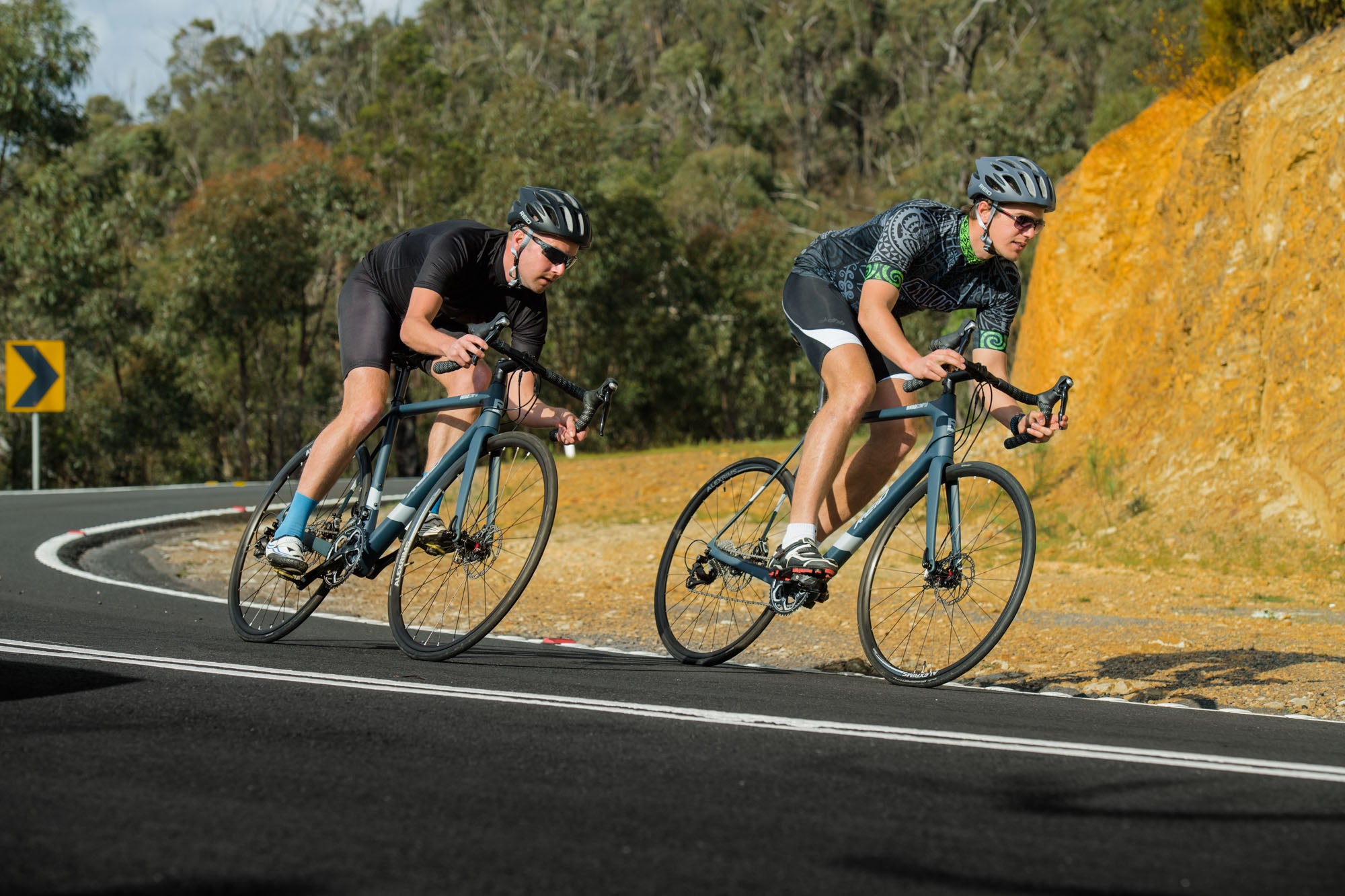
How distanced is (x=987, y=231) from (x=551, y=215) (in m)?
1.75

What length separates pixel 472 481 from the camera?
5.88 m

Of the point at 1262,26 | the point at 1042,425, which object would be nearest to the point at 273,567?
the point at 1042,425

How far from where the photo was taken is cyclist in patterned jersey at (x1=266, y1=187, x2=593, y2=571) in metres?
5.79

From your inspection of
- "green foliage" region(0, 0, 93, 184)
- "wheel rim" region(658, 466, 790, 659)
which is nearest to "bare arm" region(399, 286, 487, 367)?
"wheel rim" region(658, 466, 790, 659)

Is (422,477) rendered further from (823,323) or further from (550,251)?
(823,323)

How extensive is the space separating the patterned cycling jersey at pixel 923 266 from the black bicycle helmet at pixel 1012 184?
0.17m

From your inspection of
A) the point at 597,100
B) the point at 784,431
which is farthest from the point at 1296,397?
the point at 597,100

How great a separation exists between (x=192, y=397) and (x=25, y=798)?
132 ft

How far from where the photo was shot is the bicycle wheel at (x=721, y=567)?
6164 mm

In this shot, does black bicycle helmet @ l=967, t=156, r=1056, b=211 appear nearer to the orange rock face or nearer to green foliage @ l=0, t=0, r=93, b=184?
the orange rock face

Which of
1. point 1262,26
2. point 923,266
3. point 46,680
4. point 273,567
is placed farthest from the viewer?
point 1262,26

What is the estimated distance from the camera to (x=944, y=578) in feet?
18.0

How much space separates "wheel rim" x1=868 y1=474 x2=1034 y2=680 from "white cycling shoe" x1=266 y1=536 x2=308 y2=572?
247cm

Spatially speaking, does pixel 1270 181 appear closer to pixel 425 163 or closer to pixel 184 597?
pixel 184 597
